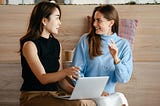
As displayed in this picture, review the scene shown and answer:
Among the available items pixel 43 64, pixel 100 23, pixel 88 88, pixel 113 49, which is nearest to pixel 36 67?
pixel 43 64

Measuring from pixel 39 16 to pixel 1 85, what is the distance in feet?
3.03

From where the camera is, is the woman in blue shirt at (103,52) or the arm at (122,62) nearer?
the arm at (122,62)

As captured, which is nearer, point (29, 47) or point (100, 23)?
point (29, 47)

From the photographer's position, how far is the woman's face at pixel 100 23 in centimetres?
235

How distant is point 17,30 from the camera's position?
117 inches

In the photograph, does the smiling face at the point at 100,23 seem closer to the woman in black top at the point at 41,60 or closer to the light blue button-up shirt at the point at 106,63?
the light blue button-up shirt at the point at 106,63

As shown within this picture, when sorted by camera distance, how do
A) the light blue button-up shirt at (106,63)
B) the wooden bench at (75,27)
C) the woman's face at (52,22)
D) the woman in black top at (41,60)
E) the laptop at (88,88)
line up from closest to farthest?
the laptop at (88,88) → the woman in black top at (41,60) → the woman's face at (52,22) → the light blue button-up shirt at (106,63) → the wooden bench at (75,27)

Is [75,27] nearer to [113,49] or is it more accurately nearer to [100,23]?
[100,23]

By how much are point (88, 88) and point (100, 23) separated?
569 mm

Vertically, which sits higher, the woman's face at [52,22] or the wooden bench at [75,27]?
the woman's face at [52,22]

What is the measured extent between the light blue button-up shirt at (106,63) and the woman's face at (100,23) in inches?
1.9

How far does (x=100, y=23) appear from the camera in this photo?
92.4 inches

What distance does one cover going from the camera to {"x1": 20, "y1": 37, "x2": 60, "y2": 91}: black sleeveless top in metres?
2.05

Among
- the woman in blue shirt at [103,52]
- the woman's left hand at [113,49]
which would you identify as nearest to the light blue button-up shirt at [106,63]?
the woman in blue shirt at [103,52]
